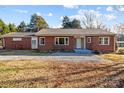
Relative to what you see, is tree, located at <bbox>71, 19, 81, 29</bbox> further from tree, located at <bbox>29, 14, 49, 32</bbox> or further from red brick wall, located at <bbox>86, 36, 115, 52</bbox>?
red brick wall, located at <bbox>86, 36, 115, 52</bbox>

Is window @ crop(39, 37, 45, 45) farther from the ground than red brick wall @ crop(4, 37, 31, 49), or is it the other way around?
window @ crop(39, 37, 45, 45)

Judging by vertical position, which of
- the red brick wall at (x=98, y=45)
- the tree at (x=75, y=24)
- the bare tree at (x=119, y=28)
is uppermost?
the tree at (x=75, y=24)

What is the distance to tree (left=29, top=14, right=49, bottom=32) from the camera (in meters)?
63.9

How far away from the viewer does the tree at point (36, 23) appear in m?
63.9

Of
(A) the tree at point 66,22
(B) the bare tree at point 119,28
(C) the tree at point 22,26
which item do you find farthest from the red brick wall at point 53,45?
(C) the tree at point 22,26

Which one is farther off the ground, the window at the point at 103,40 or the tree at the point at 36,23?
the tree at the point at 36,23

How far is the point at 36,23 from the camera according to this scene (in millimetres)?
64250

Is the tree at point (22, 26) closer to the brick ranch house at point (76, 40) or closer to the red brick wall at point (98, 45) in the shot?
the brick ranch house at point (76, 40)

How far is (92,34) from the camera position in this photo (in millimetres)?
29250

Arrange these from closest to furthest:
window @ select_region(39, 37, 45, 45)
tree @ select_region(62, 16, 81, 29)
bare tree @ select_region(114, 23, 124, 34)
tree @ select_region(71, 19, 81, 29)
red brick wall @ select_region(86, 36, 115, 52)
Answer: red brick wall @ select_region(86, 36, 115, 52)
window @ select_region(39, 37, 45, 45)
bare tree @ select_region(114, 23, 124, 34)
tree @ select_region(71, 19, 81, 29)
tree @ select_region(62, 16, 81, 29)

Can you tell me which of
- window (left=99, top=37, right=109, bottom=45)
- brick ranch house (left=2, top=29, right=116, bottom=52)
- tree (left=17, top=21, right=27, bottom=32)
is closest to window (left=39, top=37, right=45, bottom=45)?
brick ranch house (left=2, top=29, right=116, bottom=52)
